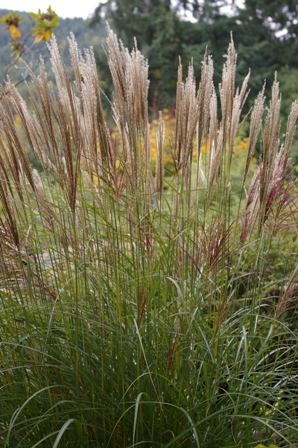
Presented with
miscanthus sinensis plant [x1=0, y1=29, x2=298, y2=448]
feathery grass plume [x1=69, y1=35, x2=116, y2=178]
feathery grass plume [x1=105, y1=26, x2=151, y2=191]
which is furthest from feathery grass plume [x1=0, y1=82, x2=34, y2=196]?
feathery grass plume [x1=105, y1=26, x2=151, y2=191]

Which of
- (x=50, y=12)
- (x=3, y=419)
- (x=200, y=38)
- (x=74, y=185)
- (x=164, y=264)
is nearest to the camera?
(x=74, y=185)

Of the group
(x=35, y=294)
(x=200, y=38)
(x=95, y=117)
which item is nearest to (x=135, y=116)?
(x=95, y=117)

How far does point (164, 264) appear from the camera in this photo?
1937mm

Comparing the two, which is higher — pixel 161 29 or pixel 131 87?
pixel 131 87

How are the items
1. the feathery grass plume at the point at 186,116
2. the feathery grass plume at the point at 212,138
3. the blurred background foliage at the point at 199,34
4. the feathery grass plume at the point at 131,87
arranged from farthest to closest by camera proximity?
the blurred background foliage at the point at 199,34 < the feathery grass plume at the point at 212,138 < the feathery grass plume at the point at 186,116 < the feathery grass plume at the point at 131,87

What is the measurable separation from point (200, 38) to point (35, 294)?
1513 cm

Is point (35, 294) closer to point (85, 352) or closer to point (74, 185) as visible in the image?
point (85, 352)

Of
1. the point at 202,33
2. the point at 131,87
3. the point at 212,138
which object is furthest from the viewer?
the point at 202,33

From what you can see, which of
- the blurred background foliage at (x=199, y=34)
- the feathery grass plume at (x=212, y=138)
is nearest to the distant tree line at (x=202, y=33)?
the blurred background foliage at (x=199, y=34)

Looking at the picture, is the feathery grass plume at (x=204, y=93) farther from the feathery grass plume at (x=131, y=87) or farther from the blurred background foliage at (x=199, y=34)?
the blurred background foliage at (x=199, y=34)

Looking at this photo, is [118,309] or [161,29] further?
[161,29]

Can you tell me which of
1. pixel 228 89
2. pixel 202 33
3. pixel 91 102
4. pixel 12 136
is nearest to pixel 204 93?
pixel 228 89

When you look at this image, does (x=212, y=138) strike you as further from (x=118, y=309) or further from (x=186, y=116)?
(x=118, y=309)

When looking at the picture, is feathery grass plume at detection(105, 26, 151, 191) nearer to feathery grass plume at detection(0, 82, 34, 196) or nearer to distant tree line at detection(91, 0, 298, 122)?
feathery grass plume at detection(0, 82, 34, 196)
